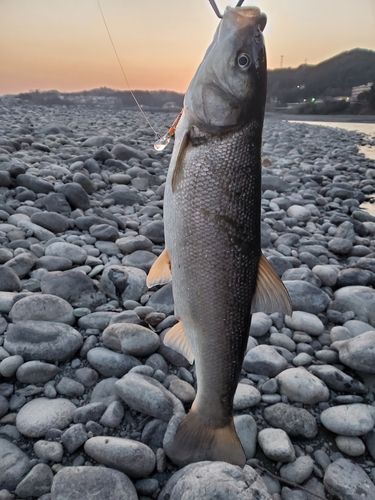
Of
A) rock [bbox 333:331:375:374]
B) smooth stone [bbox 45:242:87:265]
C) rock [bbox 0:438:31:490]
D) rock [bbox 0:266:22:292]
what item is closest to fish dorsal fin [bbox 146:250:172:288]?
rock [bbox 0:438:31:490]

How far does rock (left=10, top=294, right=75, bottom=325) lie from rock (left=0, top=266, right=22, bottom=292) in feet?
1.73

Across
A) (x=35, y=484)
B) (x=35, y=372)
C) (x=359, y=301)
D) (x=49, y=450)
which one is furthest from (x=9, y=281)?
(x=359, y=301)

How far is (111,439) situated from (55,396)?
0.71m

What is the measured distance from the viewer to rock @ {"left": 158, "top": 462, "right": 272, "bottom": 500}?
210 cm

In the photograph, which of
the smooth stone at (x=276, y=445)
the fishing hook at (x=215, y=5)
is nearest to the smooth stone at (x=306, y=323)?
the smooth stone at (x=276, y=445)

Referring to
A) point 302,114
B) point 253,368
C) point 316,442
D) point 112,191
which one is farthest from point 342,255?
point 302,114

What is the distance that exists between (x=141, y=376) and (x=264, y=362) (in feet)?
3.64

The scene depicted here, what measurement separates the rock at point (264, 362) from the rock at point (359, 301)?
1.36 m

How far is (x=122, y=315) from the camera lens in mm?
3818

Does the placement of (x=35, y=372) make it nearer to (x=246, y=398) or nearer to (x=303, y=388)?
(x=246, y=398)

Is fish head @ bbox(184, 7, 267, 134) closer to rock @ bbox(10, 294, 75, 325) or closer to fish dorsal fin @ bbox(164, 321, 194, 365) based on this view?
fish dorsal fin @ bbox(164, 321, 194, 365)

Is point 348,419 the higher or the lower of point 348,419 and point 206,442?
the lower

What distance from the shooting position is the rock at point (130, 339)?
133 inches

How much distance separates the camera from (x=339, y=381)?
3396mm
